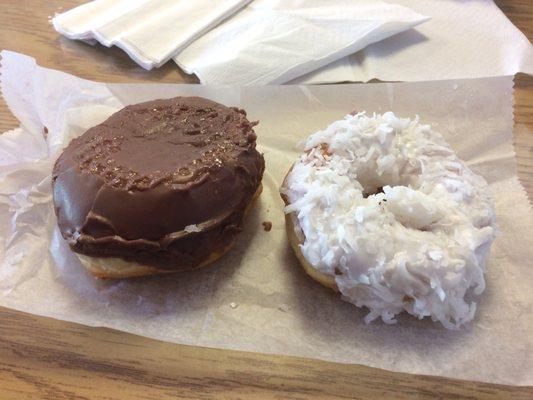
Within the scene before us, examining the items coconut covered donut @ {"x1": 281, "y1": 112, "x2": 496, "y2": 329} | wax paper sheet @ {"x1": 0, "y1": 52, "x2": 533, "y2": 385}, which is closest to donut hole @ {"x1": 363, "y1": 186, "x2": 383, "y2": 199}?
coconut covered donut @ {"x1": 281, "y1": 112, "x2": 496, "y2": 329}

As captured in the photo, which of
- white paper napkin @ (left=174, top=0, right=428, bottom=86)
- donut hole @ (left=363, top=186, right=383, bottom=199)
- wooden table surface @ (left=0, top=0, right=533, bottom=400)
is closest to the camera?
wooden table surface @ (left=0, top=0, right=533, bottom=400)

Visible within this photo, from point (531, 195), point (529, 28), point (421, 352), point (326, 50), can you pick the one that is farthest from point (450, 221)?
point (529, 28)

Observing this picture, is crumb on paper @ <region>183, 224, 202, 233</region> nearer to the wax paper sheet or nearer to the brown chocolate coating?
the brown chocolate coating

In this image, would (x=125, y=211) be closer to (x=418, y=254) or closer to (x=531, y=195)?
(x=418, y=254)

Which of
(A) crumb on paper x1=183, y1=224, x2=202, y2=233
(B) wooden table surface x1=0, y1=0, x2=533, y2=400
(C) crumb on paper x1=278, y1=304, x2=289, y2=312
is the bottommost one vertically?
(B) wooden table surface x1=0, y1=0, x2=533, y2=400

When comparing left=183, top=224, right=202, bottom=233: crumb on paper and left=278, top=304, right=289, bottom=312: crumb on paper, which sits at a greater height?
left=183, top=224, right=202, bottom=233: crumb on paper

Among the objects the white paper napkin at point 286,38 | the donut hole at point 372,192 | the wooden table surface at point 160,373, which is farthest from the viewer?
the white paper napkin at point 286,38

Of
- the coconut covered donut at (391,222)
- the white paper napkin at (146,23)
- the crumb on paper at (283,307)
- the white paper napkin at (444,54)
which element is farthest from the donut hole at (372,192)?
the white paper napkin at (146,23)

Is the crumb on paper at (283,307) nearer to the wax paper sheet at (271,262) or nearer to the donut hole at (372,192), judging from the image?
the wax paper sheet at (271,262)
